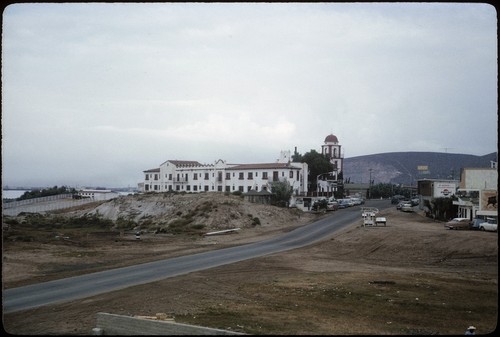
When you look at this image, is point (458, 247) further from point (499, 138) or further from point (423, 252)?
point (499, 138)

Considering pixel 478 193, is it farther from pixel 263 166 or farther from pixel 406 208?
pixel 263 166

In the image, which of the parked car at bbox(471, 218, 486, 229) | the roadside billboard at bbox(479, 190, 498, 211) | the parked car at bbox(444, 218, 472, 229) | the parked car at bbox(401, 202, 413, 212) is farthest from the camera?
the parked car at bbox(401, 202, 413, 212)

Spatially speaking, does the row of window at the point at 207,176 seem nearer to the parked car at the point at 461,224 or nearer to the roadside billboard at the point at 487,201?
the parked car at the point at 461,224

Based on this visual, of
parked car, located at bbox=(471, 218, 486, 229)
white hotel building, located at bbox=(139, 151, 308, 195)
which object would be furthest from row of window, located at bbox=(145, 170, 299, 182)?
parked car, located at bbox=(471, 218, 486, 229)

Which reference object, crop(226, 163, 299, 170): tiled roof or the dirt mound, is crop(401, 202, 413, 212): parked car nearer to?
the dirt mound

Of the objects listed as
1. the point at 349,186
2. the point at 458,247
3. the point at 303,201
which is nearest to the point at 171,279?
the point at 458,247

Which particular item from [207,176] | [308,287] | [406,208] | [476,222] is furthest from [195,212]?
[308,287]
